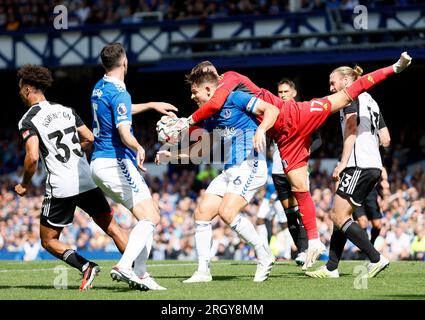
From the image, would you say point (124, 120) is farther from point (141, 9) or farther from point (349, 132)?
point (141, 9)

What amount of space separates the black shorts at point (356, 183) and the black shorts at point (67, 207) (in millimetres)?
2829

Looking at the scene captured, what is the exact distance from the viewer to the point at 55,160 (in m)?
10.7

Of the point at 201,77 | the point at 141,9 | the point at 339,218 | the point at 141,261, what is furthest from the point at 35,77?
the point at 141,9

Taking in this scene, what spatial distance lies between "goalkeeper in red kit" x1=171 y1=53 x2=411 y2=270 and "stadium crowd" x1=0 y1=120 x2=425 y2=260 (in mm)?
6871

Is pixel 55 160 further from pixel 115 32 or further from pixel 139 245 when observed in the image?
pixel 115 32

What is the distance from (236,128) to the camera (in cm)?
1137

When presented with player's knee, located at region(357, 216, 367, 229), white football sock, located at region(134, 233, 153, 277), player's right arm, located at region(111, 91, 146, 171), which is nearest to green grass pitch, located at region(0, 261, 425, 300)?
white football sock, located at region(134, 233, 153, 277)

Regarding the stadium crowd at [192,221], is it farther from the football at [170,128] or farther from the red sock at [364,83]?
the football at [170,128]

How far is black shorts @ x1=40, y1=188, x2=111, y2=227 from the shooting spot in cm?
1068

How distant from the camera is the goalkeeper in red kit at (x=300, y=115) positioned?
36.5 ft

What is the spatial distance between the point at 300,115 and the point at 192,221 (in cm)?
1150

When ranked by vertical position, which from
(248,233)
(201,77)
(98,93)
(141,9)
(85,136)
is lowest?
(248,233)
